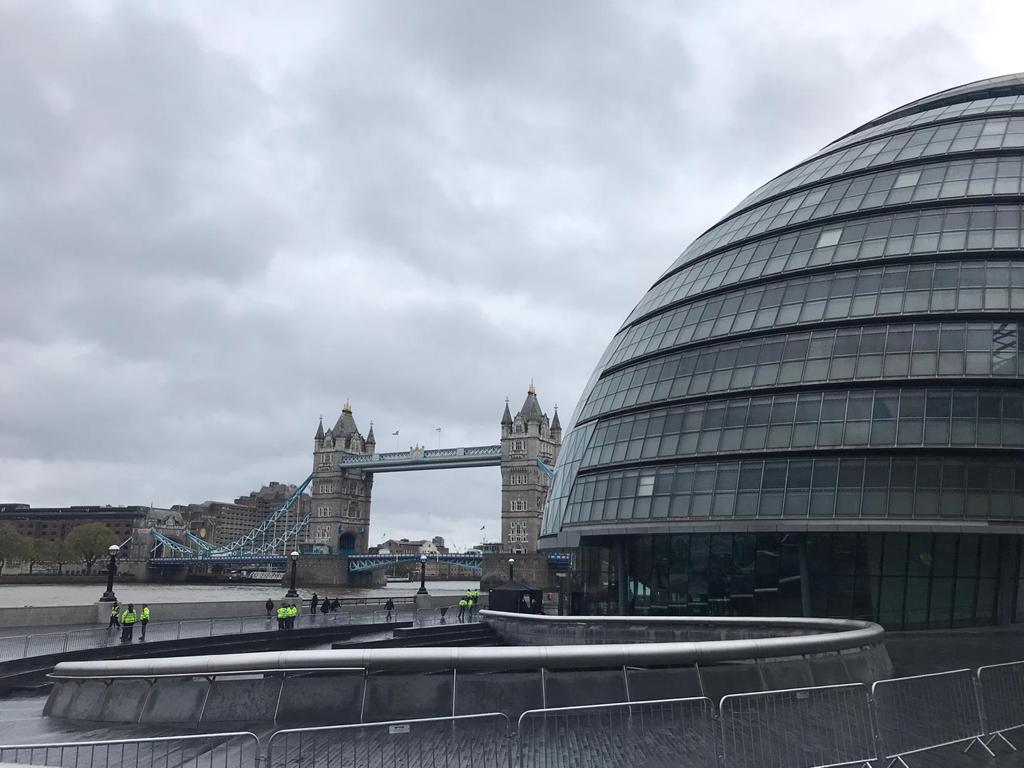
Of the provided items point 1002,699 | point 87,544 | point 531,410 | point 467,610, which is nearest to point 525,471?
point 531,410

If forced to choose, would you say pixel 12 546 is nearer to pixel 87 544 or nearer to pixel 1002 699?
pixel 87 544

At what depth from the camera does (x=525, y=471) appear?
619 ft

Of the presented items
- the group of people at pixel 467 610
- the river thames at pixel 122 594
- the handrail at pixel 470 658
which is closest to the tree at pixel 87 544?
the river thames at pixel 122 594

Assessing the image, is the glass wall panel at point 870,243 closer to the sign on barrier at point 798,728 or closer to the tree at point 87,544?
the sign on barrier at point 798,728

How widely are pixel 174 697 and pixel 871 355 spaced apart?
25.8 metres

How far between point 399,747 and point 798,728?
5366 mm

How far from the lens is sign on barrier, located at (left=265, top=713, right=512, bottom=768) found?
33.6 ft

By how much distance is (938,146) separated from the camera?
122 ft

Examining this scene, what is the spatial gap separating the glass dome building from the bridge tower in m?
146

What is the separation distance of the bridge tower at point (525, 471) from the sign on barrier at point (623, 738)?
17269 centimetres

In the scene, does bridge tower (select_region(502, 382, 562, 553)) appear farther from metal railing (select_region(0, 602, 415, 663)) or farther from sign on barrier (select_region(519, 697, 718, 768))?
sign on barrier (select_region(519, 697, 718, 768))

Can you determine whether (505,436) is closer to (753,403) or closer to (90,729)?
(753,403)

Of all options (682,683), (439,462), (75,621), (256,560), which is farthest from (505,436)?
(682,683)

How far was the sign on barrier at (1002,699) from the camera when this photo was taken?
1361cm
